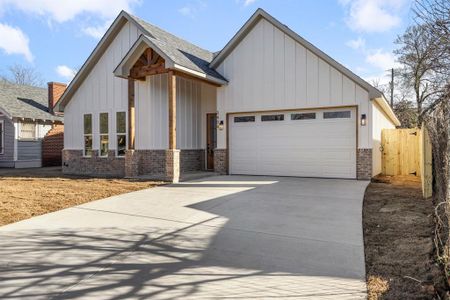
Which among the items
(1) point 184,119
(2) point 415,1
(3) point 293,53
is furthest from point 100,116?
(2) point 415,1

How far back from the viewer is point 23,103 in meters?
21.0

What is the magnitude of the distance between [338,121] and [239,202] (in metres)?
6.07

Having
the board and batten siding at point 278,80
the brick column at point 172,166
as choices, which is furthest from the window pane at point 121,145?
the board and batten siding at point 278,80

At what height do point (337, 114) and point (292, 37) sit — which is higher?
point (292, 37)

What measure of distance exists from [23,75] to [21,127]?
2598 centimetres

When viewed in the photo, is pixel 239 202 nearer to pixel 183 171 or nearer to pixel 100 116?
pixel 183 171

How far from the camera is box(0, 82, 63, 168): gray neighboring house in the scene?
767 inches

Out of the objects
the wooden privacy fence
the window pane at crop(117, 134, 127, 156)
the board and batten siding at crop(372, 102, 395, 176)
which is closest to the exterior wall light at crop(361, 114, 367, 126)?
the board and batten siding at crop(372, 102, 395, 176)

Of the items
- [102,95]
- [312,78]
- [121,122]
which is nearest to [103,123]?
[121,122]

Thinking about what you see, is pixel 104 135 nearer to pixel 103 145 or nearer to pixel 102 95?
pixel 103 145

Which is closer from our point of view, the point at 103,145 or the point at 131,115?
the point at 131,115

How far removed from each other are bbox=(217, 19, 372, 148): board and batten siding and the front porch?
1095 mm

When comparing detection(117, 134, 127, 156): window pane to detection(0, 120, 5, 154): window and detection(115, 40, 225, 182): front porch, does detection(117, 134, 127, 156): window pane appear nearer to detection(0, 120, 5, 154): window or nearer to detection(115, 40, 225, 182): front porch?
detection(115, 40, 225, 182): front porch

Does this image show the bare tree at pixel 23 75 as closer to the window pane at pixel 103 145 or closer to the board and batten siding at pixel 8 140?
the board and batten siding at pixel 8 140
